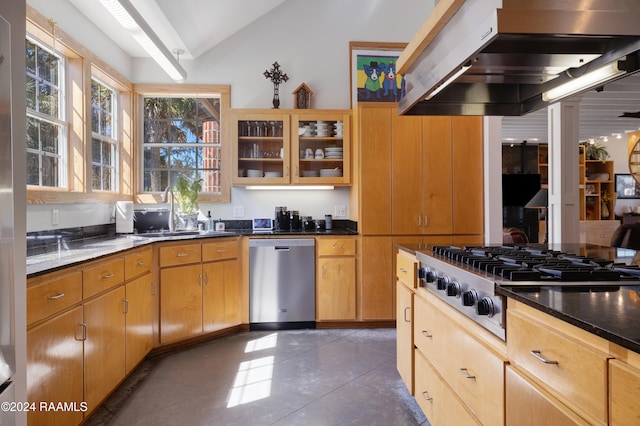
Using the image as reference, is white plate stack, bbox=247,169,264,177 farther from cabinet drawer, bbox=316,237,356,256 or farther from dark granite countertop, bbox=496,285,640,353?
dark granite countertop, bbox=496,285,640,353

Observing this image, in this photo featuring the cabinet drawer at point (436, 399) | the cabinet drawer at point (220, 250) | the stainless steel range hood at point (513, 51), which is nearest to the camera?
the stainless steel range hood at point (513, 51)

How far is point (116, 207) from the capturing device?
3.62 meters

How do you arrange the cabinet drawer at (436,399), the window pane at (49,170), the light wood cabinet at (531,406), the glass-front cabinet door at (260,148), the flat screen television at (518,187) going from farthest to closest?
the flat screen television at (518,187) → the glass-front cabinet door at (260,148) → the window pane at (49,170) → the cabinet drawer at (436,399) → the light wood cabinet at (531,406)

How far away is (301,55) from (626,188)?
8544mm

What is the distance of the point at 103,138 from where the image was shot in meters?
3.70

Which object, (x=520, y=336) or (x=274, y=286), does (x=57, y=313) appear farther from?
(x=274, y=286)

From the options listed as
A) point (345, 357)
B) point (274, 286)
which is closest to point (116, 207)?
point (274, 286)

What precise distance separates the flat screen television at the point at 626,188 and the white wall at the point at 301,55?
7.33m

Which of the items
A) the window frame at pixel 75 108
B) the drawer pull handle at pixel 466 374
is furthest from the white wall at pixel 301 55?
the drawer pull handle at pixel 466 374

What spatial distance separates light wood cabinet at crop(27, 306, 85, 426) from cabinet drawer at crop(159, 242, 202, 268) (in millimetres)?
1190

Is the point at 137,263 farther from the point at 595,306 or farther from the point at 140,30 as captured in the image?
the point at 595,306

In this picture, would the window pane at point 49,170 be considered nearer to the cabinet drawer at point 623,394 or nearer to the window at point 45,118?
the window at point 45,118

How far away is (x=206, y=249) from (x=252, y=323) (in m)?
0.87

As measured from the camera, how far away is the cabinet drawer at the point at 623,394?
717 mm
